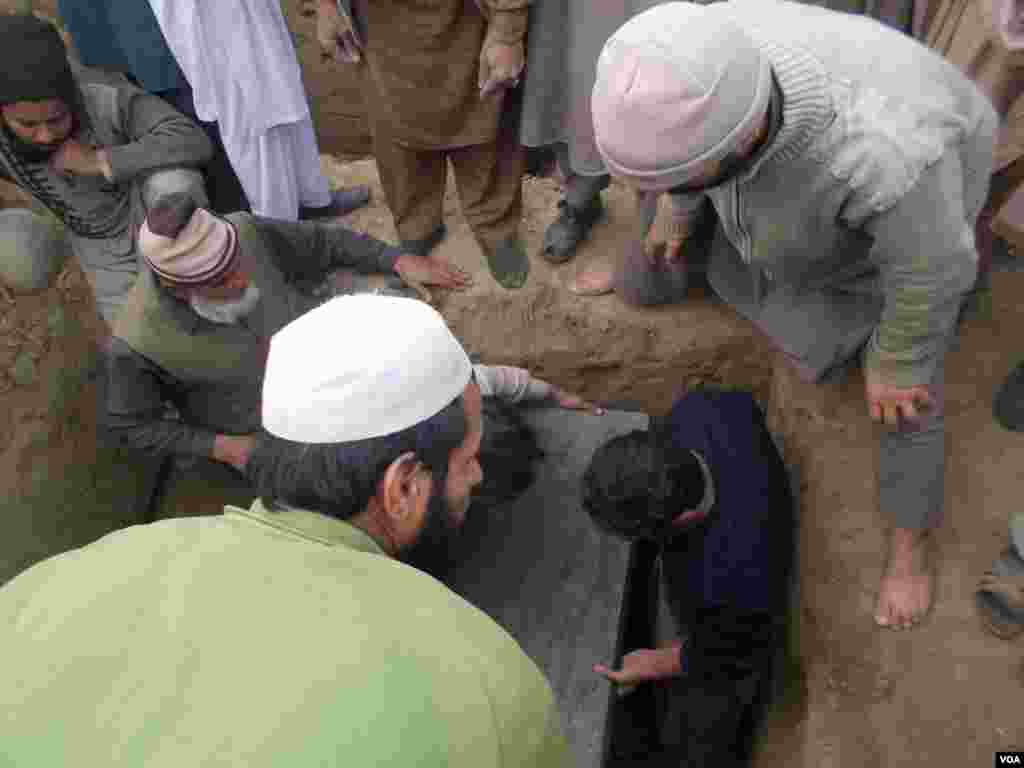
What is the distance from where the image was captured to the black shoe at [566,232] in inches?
122

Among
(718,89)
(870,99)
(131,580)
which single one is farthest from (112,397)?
(870,99)

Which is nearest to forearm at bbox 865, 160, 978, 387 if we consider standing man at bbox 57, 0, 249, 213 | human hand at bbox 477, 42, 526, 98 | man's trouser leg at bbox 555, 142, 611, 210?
human hand at bbox 477, 42, 526, 98

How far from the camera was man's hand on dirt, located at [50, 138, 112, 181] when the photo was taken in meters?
2.41

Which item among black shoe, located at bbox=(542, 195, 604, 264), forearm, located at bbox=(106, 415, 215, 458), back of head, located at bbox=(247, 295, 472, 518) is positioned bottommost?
forearm, located at bbox=(106, 415, 215, 458)

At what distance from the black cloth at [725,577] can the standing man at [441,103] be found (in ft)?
3.45

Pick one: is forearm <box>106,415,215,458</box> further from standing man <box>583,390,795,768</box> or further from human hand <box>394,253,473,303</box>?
standing man <box>583,390,795,768</box>

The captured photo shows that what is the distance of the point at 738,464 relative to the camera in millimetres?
2234

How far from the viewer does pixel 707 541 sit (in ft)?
6.89

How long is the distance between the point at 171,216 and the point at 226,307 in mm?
306

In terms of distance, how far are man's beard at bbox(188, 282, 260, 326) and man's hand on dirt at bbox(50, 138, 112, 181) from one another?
21.7 inches

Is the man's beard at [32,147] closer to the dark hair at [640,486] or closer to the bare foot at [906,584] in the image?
the dark hair at [640,486]

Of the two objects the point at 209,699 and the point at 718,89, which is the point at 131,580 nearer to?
the point at 209,699

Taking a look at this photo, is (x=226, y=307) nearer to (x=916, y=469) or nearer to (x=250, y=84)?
(x=250, y=84)

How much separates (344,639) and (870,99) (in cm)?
138
